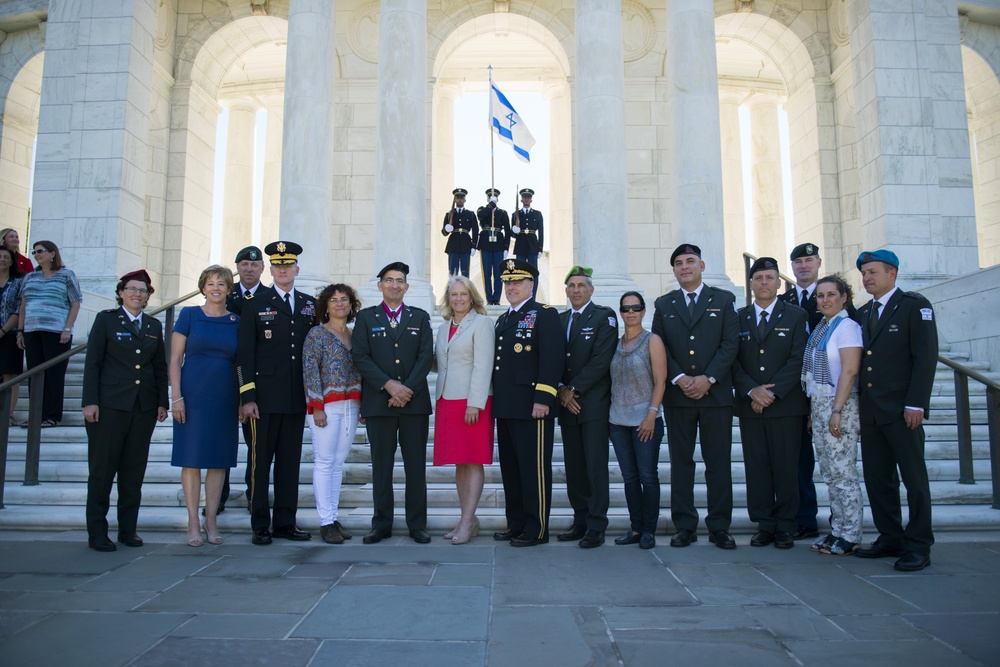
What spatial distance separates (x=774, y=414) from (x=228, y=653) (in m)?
4.66

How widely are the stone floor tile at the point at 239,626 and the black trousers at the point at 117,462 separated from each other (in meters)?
2.45

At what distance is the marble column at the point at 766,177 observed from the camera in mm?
21750

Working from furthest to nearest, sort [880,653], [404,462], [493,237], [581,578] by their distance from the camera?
1. [493,237]
2. [404,462]
3. [581,578]
4. [880,653]

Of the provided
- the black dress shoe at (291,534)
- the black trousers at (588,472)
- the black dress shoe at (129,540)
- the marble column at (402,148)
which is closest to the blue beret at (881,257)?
the black trousers at (588,472)

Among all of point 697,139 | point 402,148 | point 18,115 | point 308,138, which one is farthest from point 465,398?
point 18,115

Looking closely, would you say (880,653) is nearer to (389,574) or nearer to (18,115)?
(389,574)

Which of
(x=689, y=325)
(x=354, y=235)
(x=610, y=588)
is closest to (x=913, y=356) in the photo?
(x=689, y=325)

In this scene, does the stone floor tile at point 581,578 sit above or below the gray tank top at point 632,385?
below

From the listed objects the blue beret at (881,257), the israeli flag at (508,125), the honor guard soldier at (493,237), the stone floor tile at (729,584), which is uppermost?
the israeli flag at (508,125)

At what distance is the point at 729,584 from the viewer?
491 centimetres

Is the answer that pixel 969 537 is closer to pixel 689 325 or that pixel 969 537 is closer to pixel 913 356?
pixel 913 356

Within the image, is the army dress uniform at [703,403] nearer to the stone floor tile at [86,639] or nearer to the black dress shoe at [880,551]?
the black dress shoe at [880,551]

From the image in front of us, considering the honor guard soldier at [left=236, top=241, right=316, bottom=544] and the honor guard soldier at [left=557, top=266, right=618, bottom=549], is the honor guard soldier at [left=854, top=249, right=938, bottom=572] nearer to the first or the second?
the honor guard soldier at [left=557, top=266, right=618, bottom=549]

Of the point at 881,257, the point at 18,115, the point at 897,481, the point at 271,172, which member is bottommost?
the point at 897,481
